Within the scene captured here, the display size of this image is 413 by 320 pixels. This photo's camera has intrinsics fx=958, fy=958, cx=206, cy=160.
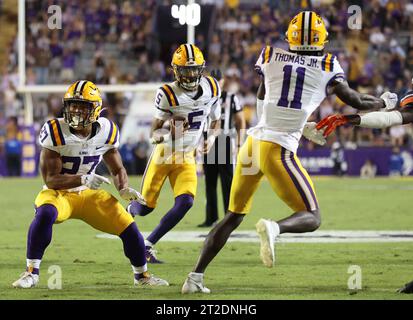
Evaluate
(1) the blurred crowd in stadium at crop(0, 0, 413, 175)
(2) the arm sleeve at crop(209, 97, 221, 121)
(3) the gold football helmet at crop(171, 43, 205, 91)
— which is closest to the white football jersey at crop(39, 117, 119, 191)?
(3) the gold football helmet at crop(171, 43, 205, 91)

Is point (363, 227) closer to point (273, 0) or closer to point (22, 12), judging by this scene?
point (22, 12)

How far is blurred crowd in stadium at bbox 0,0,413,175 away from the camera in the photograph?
1939 centimetres

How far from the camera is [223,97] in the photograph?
35.1 ft

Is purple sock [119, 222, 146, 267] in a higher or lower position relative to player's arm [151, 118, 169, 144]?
lower

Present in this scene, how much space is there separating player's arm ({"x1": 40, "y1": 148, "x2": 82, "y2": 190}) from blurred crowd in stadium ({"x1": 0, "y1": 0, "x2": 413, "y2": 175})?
12.5 metres

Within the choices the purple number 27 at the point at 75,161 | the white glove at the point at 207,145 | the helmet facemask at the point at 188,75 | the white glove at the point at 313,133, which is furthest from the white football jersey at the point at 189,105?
the white glove at the point at 313,133

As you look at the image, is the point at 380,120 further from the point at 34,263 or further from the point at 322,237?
the point at 322,237

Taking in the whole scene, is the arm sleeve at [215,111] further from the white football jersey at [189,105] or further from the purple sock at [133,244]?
the purple sock at [133,244]

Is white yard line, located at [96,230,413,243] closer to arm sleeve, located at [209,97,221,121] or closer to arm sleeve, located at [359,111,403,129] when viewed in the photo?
arm sleeve, located at [209,97,221,121]

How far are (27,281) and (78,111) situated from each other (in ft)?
3.85

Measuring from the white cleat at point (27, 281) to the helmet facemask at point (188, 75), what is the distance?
2.40 metres

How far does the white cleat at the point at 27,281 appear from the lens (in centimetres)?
631

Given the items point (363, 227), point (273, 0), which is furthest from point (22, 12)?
point (363, 227)

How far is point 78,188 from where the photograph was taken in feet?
21.3
